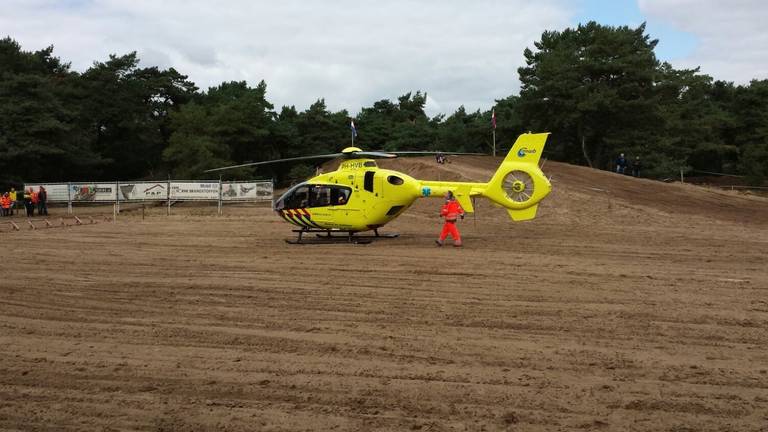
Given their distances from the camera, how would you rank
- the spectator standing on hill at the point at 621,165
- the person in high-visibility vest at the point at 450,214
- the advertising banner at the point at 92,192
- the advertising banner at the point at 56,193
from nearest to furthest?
the person in high-visibility vest at the point at 450,214, the advertising banner at the point at 92,192, the advertising banner at the point at 56,193, the spectator standing on hill at the point at 621,165

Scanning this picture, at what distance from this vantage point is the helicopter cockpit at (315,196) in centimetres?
1789

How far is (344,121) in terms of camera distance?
176 ft

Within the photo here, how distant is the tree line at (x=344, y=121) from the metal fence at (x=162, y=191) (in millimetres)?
8305

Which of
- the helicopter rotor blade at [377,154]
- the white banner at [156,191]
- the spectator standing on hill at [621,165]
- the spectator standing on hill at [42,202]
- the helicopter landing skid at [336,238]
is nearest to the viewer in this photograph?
the helicopter rotor blade at [377,154]

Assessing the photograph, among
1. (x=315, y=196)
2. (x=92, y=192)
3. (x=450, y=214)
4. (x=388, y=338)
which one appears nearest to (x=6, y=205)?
(x=92, y=192)

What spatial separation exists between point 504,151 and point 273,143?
2094 centimetres

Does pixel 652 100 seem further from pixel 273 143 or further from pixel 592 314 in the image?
pixel 592 314

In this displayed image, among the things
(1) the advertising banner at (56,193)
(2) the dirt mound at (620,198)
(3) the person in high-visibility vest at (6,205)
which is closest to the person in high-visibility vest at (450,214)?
(2) the dirt mound at (620,198)

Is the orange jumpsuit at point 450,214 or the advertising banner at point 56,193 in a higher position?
the advertising banner at point 56,193

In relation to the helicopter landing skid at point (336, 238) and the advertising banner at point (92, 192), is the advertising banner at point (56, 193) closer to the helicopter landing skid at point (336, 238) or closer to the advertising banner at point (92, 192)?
the advertising banner at point (92, 192)

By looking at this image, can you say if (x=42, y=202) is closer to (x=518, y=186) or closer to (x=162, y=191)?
(x=162, y=191)

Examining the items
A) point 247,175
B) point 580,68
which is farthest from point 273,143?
point 580,68

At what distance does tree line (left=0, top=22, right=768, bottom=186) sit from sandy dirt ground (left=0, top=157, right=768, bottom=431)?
29177mm

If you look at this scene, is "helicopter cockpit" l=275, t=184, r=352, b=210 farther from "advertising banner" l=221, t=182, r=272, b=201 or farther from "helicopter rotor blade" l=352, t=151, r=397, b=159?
"advertising banner" l=221, t=182, r=272, b=201
